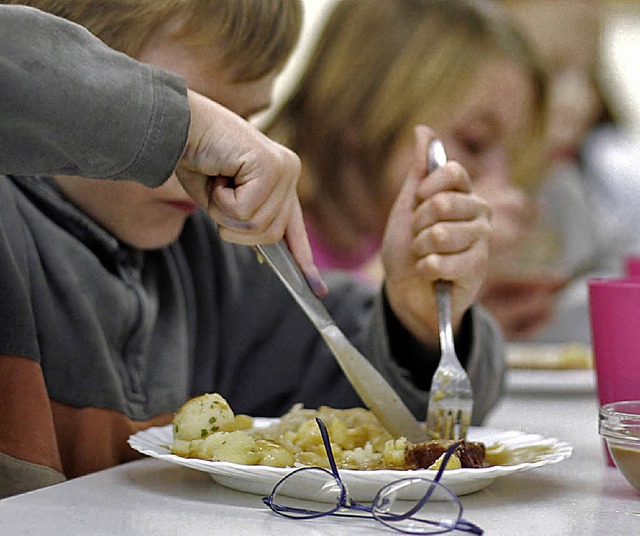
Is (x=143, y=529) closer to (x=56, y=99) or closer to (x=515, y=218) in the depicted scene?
(x=56, y=99)

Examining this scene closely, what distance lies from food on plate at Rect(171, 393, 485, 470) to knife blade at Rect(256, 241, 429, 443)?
16 mm

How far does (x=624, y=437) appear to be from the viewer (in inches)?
25.5

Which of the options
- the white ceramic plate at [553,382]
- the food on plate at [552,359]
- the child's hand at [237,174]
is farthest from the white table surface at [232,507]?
the food on plate at [552,359]

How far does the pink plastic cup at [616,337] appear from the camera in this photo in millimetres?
741

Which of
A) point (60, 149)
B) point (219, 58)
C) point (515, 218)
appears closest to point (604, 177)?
point (515, 218)

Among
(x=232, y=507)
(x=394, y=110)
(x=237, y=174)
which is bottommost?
(x=232, y=507)

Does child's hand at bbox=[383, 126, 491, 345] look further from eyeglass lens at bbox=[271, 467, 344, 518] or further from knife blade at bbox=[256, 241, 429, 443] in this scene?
eyeglass lens at bbox=[271, 467, 344, 518]

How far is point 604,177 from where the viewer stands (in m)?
3.34

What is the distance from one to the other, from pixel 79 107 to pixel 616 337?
466 millimetres

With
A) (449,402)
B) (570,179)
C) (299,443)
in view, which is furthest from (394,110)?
(570,179)

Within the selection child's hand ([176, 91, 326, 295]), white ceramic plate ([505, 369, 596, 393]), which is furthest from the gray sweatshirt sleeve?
white ceramic plate ([505, 369, 596, 393])

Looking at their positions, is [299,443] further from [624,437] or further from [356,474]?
[624,437]

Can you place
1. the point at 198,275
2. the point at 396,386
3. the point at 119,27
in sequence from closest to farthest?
1. the point at 119,27
2. the point at 396,386
3. the point at 198,275

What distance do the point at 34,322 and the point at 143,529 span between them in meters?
0.32
